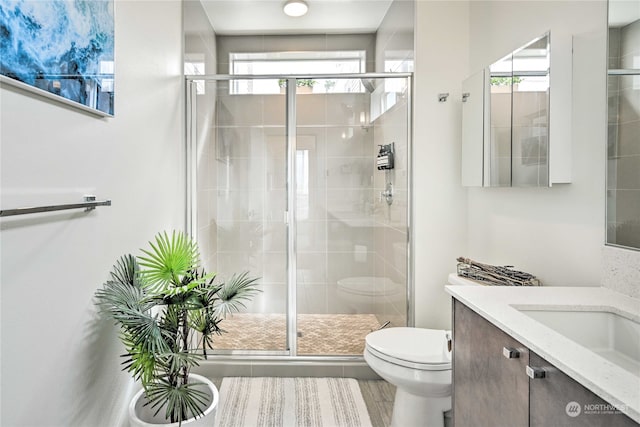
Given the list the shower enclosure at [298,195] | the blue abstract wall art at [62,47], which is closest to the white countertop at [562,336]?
the shower enclosure at [298,195]

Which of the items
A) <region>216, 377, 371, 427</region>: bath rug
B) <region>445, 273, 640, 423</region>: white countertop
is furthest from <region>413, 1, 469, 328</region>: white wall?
<region>445, 273, 640, 423</region>: white countertop

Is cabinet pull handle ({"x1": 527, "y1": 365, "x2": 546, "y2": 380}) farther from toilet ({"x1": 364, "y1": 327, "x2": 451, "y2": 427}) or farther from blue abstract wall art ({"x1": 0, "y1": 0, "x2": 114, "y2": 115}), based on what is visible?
blue abstract wall art ({"x1": 0, "y1": 0, "x2": 114, "y2": 115})

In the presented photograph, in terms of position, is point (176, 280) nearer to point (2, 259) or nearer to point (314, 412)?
point (2, 259)

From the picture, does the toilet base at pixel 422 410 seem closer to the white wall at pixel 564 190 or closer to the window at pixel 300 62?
the white wall at pixel 564 190

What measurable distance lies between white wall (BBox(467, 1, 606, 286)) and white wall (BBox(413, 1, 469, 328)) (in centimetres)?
26

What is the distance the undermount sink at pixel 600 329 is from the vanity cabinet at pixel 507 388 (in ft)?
0.57

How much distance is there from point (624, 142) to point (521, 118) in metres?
0.51

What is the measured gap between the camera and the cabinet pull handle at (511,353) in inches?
38.9

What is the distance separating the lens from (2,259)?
0.98m

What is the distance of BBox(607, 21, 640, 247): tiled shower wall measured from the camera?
4.11 ft

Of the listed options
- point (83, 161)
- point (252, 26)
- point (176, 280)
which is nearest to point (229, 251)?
point (176, 280)

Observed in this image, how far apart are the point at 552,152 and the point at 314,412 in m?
1.70

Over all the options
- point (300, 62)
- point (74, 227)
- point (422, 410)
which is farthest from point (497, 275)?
point (300, 62)

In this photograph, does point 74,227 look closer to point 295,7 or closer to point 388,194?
point 388,194
